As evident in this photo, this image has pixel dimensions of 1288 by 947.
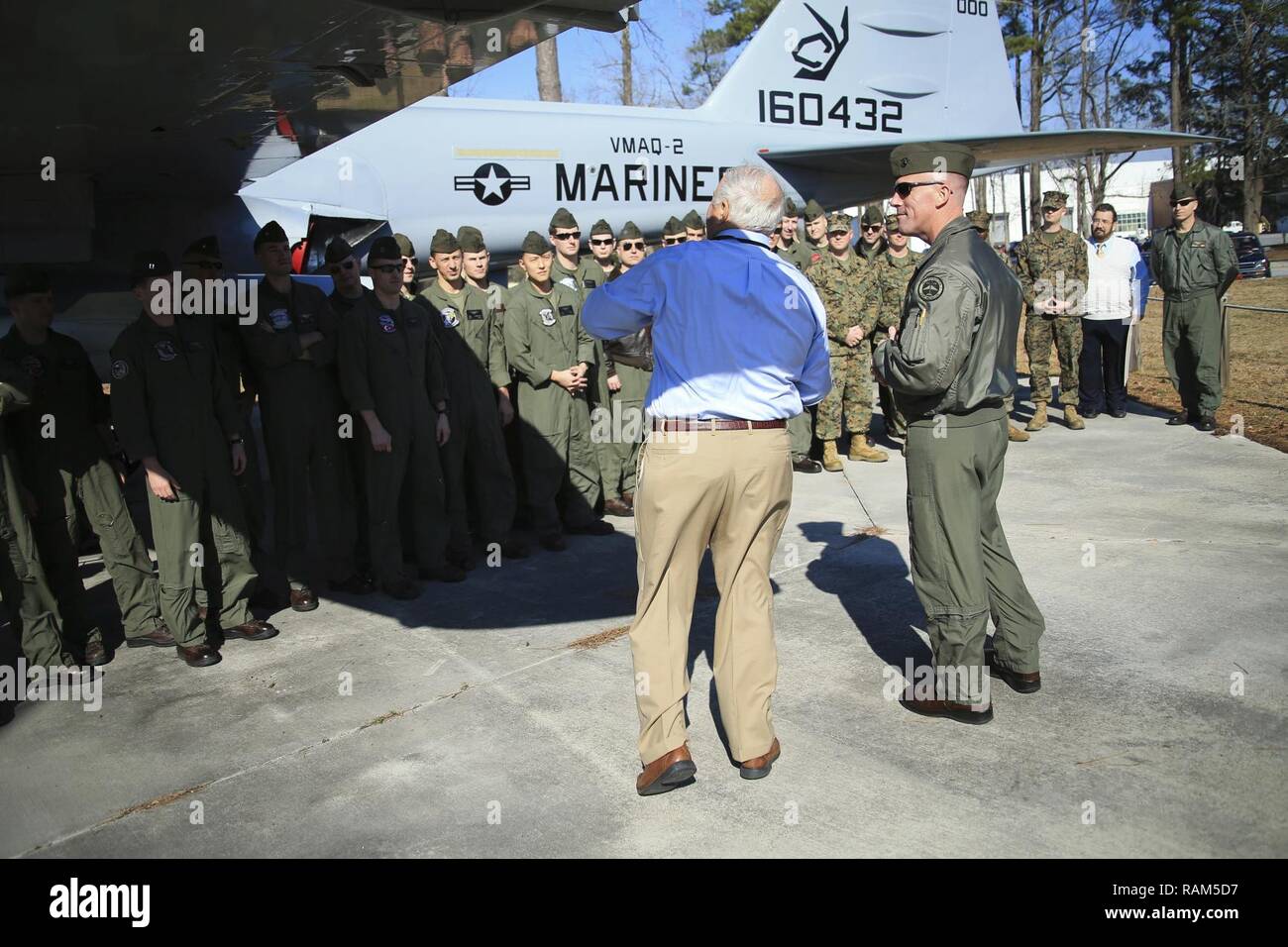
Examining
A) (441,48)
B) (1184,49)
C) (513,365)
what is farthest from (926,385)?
(1184,49)

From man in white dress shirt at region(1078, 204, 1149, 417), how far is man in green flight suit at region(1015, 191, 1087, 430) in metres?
0.22

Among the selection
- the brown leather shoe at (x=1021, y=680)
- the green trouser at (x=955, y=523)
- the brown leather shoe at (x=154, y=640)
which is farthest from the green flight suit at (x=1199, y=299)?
the brown leather shoe at (x=154, y=640)

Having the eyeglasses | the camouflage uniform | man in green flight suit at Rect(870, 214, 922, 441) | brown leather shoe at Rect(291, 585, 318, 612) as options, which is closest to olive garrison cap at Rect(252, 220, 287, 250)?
brown leather shoe at Rect(291, 585, 318, 612)

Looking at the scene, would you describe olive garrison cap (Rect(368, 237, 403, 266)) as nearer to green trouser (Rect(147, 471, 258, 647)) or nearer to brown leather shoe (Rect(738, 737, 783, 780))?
green trouser (Rect(147, 471, 258, 647))

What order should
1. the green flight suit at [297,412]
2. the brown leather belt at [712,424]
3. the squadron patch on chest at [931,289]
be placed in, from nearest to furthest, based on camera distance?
the brown leather belt at [712,424]
the squadron patch on chest at [931,289]
the green flight suit at [297,412]

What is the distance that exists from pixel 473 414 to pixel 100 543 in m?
2.13

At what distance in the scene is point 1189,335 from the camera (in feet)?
27.4

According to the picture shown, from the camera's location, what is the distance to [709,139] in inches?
462

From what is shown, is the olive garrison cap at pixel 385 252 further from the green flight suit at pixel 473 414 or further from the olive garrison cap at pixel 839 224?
the olive garrison cap at pixel 839 224

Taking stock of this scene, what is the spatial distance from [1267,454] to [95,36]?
7.59 metres

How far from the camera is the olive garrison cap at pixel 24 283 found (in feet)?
14.6

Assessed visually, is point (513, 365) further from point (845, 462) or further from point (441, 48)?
point (845, 462)

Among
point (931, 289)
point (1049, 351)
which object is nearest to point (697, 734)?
point (931, 289)

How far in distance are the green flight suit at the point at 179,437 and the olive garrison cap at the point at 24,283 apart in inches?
14.9
